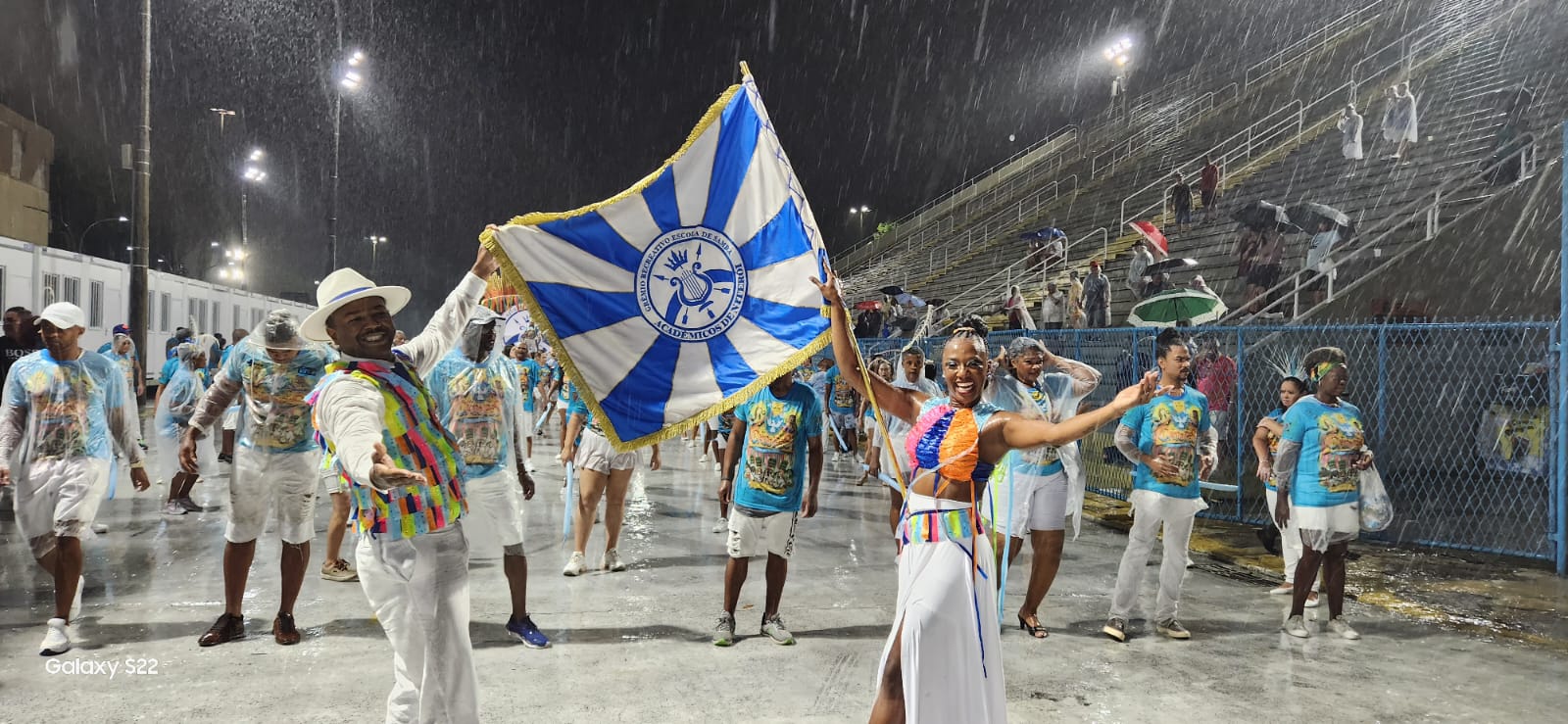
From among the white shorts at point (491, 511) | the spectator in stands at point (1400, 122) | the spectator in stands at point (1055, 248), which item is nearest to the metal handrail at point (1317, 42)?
the spectator in stands at point (1400, 122)

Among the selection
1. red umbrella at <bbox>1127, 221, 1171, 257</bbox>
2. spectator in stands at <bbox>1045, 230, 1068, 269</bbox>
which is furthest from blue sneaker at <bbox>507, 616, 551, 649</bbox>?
spectator in stands at <bbox>1045, 230, 1068, 269</bbox>

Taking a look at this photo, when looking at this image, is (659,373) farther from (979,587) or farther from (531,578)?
(531,578)

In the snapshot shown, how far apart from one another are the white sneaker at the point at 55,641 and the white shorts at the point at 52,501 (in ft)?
1.60

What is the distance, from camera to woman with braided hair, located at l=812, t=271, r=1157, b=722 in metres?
3.02

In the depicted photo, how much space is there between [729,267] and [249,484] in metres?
3.13

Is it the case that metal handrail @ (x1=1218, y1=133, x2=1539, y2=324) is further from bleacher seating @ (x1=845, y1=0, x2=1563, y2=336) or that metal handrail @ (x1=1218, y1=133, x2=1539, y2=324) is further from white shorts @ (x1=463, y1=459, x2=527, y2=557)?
white shorts @ (x1=463, y1=459, x2=527, y2=557)

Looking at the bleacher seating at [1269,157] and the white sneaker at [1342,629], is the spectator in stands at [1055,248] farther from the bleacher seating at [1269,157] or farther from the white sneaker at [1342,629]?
the white sneaker at [1342,629]

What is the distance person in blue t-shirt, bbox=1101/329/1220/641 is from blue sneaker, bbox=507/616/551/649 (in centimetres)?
339

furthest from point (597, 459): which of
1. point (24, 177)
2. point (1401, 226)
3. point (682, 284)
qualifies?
point (24, 177)

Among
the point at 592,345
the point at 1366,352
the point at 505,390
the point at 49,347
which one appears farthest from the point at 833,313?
the point at 1366,352

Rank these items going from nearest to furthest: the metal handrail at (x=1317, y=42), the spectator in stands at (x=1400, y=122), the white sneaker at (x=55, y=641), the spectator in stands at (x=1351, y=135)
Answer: the white sneaker at (x=55, y=641), the spectator in stands at (x=1400, y=122), the spectator in stands at (x=1351, y=135), the metal handrail at (x=1317, y=42)

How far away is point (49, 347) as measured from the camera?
505cm

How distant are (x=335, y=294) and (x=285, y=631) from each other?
8.83ft

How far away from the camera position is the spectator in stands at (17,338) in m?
8.04
